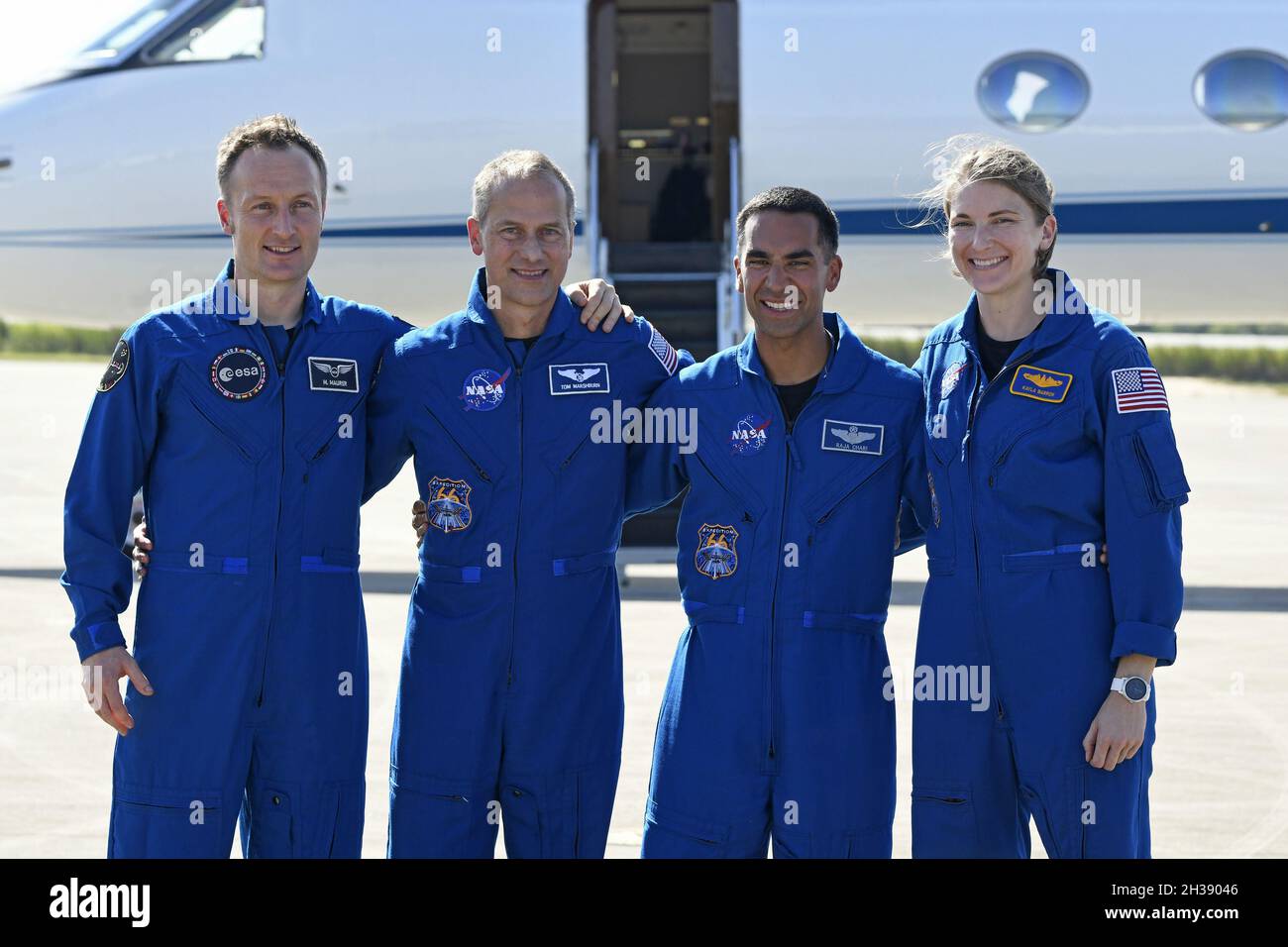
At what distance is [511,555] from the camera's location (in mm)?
3414

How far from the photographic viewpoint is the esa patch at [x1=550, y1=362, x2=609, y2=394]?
3.51 metres

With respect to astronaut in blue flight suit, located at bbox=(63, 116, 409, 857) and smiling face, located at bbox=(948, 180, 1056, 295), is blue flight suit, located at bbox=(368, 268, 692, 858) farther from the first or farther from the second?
smiling face, located at bbox=(948, 180, 1056, 295)

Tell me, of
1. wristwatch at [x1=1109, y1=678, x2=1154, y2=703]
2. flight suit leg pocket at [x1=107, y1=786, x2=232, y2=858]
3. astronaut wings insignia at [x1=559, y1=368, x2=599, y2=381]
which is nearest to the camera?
wristwatch at [x1=1109, y1=678, x2=1154, y2=703]

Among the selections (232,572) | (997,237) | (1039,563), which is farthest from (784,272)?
(232,572)

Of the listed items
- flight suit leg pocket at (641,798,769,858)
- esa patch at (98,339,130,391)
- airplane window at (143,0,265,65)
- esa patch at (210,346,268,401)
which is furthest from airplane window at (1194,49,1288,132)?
esa patch at (98,339,130,391)

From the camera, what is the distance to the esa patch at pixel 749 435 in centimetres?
334

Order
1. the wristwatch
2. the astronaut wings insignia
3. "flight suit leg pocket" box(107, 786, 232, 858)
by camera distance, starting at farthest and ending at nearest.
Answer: the astronaut wings insignia → "flight suit leg pocket" box(107, 786, 232, 858) → the wristwatch

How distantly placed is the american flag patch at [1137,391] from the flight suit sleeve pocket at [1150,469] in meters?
0.05

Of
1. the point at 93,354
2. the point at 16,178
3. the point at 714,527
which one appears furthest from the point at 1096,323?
the point at 93,354

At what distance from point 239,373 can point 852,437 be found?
1.43m

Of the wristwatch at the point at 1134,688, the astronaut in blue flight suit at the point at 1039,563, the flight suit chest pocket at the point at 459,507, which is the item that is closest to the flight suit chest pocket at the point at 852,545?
the astronaut in blue flight suit at the point at 1039,563

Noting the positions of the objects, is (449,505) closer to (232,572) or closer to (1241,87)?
(232,572)

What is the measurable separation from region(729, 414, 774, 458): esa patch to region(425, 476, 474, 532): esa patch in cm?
65

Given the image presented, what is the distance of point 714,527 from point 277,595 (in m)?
1.02
